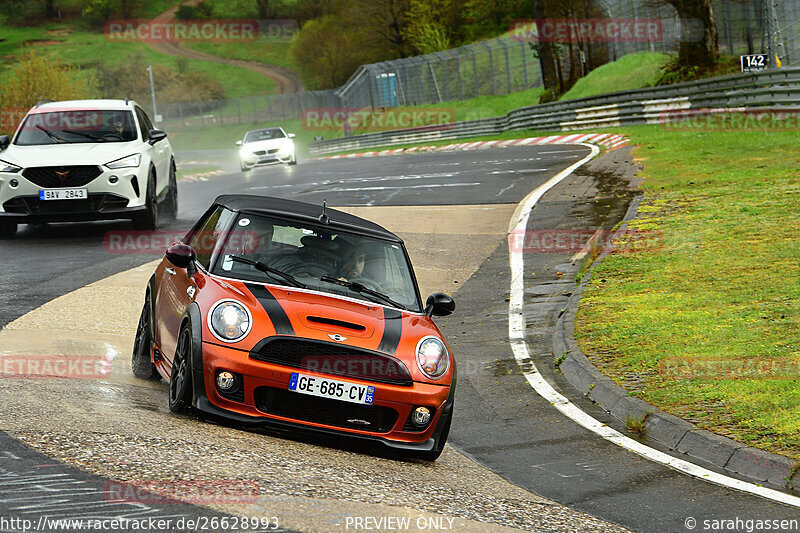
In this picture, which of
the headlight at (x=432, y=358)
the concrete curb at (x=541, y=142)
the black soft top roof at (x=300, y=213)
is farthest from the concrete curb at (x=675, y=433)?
the concrete curb at (x=541, y=142)

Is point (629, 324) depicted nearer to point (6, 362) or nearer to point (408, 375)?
point (408, 375)

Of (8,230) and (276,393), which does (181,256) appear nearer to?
(276,393)

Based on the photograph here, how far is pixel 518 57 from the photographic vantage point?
58.3 metres

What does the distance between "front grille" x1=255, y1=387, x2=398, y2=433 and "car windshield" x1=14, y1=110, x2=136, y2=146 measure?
10.2 m

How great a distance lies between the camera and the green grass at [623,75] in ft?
141

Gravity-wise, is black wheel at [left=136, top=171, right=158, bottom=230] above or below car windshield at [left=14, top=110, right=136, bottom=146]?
below

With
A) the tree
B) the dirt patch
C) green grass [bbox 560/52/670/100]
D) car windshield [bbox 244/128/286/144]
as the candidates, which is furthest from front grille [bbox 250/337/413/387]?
the dirt patch

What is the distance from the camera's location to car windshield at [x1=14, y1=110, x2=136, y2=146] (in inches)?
612

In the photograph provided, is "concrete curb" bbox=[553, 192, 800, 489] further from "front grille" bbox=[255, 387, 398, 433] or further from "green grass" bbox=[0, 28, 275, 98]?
"green grass" bbox=[0, 28, 275, 98]

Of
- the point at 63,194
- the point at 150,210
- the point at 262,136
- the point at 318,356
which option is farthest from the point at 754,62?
the point at 318,356

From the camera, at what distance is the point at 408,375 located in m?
6.57

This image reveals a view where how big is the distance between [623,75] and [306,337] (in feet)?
139

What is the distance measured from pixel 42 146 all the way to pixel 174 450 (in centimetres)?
1073

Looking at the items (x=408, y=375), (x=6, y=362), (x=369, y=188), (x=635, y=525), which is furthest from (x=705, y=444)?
(x=369, y=188)
